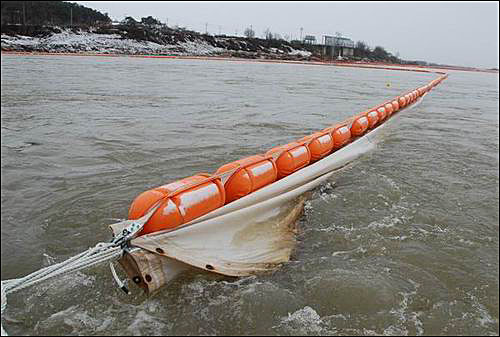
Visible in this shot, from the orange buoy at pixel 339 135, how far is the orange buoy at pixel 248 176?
2397 millimetres

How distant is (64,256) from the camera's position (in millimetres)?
3895

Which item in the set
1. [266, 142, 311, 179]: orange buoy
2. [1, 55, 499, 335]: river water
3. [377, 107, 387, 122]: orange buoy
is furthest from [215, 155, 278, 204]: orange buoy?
[377, 107, 387, 122]: orange buoy

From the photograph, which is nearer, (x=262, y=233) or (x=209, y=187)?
(x=209, y=187)

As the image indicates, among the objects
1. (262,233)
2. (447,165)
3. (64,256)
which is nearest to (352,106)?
(447,165)

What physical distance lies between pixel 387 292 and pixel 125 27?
57.4m

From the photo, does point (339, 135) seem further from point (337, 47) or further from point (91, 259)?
point (337, 47)

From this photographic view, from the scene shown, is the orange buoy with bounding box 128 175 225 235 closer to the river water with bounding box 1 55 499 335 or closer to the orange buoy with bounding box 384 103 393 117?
the river water with bounding box 1 55 499 335

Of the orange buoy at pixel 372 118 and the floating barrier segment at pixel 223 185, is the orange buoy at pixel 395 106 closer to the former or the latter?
the orange buoy at pixel 372 118

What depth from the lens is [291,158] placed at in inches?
202

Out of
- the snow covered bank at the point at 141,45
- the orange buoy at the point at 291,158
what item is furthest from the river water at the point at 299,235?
the snow covered bank at the point at 141,45

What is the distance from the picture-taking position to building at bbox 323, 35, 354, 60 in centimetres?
8476

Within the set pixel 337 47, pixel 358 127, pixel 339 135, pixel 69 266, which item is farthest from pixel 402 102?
pixel 337 47

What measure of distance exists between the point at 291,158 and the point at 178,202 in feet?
6.89

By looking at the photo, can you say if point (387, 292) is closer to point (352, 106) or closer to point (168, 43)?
point (352, 106)
